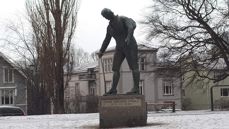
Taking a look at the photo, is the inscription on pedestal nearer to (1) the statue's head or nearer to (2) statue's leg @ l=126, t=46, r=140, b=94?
(2) statue's leg @ l=126, t=46, r=140, b=94

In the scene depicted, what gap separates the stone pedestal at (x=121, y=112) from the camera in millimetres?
13297

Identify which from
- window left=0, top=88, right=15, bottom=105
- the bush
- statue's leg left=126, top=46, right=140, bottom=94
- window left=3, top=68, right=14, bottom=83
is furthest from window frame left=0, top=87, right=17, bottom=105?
statue's leg left=126, top=46, right=140, bottom=94

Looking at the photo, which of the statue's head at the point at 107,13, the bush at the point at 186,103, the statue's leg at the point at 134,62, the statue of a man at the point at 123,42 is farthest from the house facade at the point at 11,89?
the statue's head at the point at 107,13

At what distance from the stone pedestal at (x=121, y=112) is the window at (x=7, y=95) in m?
51.1

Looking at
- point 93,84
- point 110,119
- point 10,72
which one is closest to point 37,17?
point 110,119

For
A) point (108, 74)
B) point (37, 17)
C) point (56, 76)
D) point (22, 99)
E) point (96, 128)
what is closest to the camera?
point (96, 128)

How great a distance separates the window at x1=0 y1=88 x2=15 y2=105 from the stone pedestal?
168 ft

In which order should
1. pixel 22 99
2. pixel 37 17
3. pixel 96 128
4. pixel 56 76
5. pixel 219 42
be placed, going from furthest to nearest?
pixel 22 99, pixel 219 42, pixel 37 17, pixel 56 76, pixel 96 128

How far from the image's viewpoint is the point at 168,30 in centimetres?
3988

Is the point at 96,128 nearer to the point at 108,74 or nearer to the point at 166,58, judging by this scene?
the point at 166,58

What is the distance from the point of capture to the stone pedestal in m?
13.3

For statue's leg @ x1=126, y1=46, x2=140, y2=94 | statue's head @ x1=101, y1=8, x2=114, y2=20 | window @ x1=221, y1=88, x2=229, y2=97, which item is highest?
statue's head @ x1=101, y1=8, x2=114, y2=20

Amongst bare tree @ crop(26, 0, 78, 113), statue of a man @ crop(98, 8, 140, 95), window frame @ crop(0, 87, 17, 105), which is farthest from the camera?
window frame @ crop(0, 87, 17, 105)

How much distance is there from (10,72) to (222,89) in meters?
34.9
